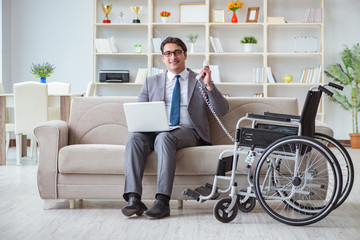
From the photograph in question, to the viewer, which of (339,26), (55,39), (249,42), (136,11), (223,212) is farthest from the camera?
(55,39)

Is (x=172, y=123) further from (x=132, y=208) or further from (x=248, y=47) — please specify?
(x=248, y=47)

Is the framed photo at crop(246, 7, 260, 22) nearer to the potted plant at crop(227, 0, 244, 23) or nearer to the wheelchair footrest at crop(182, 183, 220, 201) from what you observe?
the potted plant at crop(227, 0, 244, 23)

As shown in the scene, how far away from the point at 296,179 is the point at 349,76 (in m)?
4.54

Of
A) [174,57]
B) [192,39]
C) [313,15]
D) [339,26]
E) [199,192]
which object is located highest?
[313,15]

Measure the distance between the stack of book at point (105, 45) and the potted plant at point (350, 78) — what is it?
2.79 metres

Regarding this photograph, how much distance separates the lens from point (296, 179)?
2844mm

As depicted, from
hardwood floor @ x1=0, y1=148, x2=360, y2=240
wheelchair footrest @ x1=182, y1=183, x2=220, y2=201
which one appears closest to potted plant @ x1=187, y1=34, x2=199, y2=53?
hardwood floor @ x1=0, y1=148, x2=360, y2=240

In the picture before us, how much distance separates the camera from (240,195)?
3182mm

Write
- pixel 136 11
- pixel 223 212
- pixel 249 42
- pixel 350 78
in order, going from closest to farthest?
pixel 223 212
pixel 350 78
pixel 249 42
pixel 136 11

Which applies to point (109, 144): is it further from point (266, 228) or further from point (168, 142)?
point (266, 228)

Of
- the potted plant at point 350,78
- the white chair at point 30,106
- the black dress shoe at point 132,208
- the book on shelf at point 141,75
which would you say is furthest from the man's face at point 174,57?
the potted plant at point 350,78

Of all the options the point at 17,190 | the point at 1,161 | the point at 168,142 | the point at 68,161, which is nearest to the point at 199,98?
the point at 168,142

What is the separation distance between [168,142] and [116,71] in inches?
165

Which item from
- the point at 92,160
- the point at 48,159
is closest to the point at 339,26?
the point at 92,160
